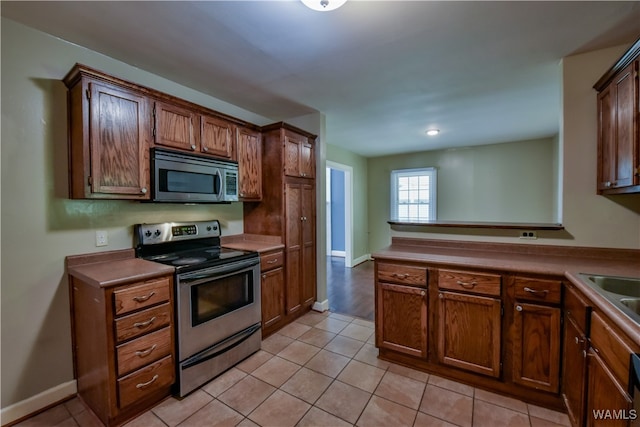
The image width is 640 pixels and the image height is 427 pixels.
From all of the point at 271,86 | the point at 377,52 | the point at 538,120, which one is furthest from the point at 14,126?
the point at 538,120

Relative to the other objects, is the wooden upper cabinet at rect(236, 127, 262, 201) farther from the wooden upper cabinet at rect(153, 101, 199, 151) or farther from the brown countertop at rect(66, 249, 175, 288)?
the brown countertop at rect(66, 249, 175, 288)

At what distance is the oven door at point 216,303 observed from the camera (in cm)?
198

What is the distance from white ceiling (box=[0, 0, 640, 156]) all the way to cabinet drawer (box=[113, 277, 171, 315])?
1.70 m

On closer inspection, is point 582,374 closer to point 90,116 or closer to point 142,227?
point 142,227

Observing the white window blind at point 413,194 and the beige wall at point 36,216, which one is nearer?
the beige wall at point 36,216

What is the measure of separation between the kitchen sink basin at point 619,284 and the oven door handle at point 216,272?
2.41m

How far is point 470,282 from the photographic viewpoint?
200 cm

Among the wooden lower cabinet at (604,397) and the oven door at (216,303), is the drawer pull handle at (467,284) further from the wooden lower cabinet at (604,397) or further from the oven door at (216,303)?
the oven door at (216,303)

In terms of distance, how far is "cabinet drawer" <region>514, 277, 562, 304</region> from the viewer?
1750 mm

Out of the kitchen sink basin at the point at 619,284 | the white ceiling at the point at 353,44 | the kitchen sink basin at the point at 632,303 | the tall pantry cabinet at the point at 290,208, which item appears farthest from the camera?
the tall pantry cabinet at the point at 290,208

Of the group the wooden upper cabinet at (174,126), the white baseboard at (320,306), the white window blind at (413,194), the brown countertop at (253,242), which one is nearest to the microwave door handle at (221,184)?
the wooden upper cabinet at (174,126)

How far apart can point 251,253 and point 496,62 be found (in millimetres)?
2700

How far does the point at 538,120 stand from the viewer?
3.88 meters

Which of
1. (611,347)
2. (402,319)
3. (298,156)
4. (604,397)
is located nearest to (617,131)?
(611,347)
